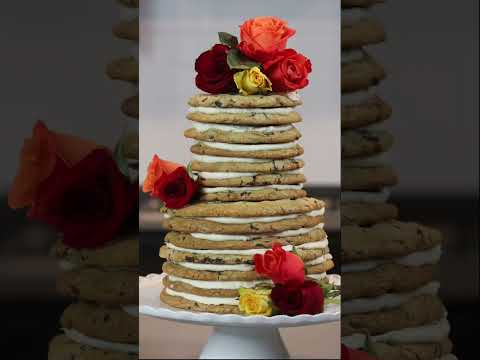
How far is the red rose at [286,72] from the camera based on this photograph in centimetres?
168

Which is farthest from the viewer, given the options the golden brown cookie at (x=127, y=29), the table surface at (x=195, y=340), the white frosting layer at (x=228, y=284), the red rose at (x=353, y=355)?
the table surface at (x=195, y=340)

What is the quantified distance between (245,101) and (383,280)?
0.39m

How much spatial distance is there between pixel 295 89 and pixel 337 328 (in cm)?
65

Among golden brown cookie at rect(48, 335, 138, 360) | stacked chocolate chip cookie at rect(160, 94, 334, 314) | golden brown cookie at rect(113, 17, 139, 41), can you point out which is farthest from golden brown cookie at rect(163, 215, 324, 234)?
golden brown cookie at rect(113, 17, 139, 41)

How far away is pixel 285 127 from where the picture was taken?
66.4 inches

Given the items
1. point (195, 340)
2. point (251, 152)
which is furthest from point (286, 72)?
point (195, 340)

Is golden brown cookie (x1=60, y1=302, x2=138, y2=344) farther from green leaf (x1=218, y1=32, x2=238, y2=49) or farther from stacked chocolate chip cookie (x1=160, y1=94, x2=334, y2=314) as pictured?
green leaf (x1=218, y1=32, x2=238, y2=49)

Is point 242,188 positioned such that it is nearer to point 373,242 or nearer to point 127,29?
point 373,242

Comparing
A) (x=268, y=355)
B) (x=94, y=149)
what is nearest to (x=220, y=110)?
(x=94, y=149)

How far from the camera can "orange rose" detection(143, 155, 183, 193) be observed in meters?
1.72

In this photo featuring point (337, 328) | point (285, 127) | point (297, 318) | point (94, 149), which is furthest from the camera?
point (337, 328)

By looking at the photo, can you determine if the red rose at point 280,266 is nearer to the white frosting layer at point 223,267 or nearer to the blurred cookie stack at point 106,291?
the white frosting layer at point 223,267

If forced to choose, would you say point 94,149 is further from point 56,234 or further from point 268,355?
point 268,355

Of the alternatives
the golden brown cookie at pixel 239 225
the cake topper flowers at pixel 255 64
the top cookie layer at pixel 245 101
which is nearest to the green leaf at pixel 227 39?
the cake topper flowers at pixel 255 64
